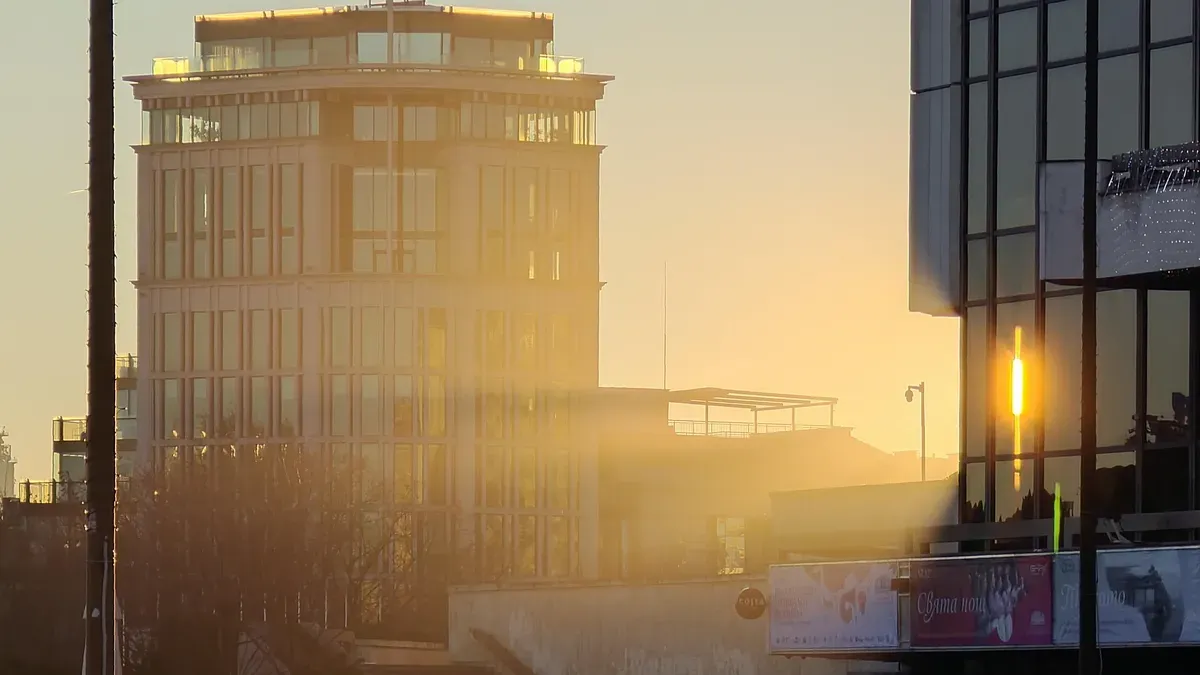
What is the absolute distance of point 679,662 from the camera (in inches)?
2699

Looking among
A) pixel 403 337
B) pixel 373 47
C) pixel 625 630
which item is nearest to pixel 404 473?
pixel 403 337

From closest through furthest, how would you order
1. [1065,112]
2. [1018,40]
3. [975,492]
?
[1065,112]
[1018,40]
[975,492]

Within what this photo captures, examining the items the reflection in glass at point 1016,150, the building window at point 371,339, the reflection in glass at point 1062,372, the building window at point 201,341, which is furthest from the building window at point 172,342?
the reflection in glass at point 1062,372

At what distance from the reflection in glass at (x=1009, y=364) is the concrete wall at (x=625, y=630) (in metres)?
10.3

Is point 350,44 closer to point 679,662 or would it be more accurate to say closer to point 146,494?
point 146,494

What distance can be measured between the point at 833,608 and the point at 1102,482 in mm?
7654

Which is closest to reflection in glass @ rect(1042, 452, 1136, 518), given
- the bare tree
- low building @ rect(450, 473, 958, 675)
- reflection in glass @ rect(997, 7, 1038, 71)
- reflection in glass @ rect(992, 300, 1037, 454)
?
reflection in glass @ rect(992, 300, 1037, 454)

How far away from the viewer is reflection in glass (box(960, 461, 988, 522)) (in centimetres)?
5134

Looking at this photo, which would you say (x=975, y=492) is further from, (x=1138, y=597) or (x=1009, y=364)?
(x=1138, y=597)

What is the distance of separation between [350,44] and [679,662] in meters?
77.0

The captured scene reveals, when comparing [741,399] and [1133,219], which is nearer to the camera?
[1133,219]

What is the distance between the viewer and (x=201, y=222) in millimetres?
141000

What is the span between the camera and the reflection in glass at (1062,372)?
160ft

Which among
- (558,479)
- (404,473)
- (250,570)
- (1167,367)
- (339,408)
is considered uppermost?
(1167,367)
